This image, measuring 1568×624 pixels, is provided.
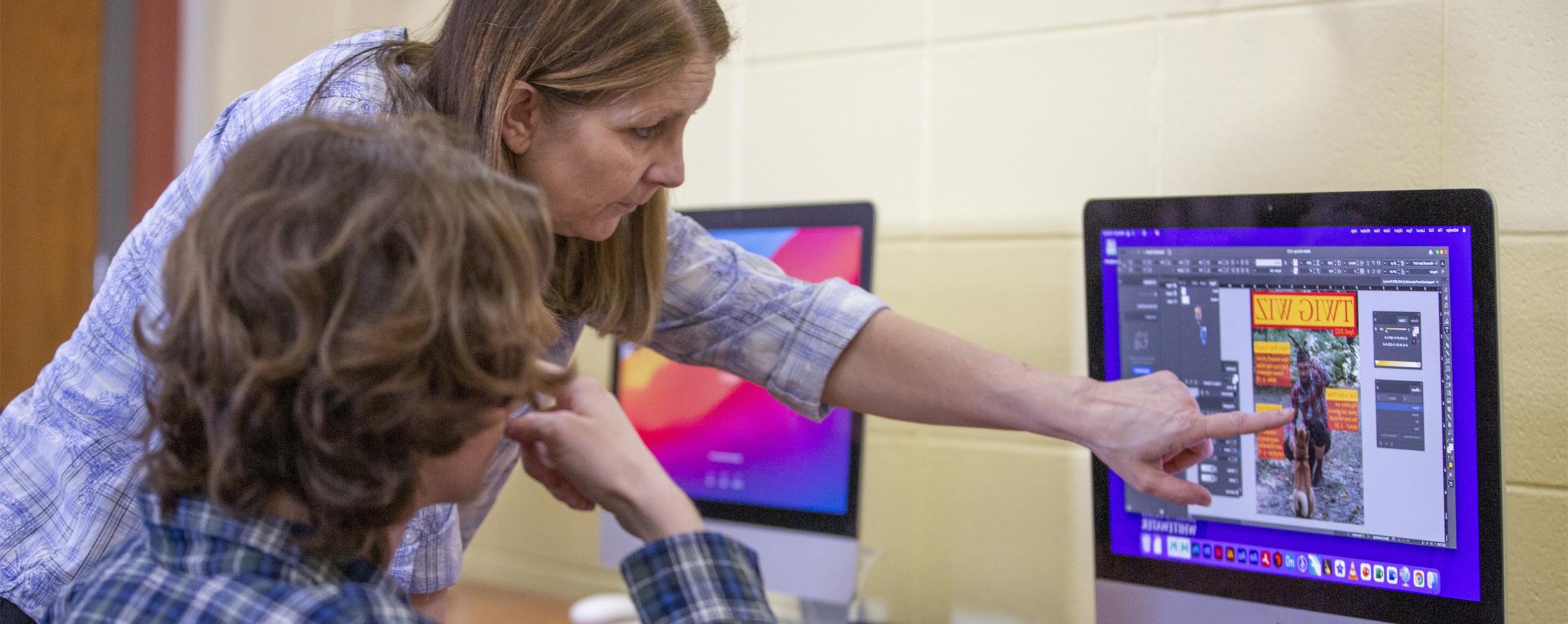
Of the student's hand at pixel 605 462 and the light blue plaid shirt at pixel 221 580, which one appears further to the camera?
the student's hand at pixel 605 462

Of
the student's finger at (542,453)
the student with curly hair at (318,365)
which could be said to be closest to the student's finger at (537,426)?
the student's finger at (542,453)

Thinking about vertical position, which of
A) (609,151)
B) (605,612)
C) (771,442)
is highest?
(609,151)

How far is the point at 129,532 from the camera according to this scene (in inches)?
32.8

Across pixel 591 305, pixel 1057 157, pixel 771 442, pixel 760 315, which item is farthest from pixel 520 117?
pixel 1057 157

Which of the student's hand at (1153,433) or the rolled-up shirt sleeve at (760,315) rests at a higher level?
the rolled-up shirt sleeve at (760,315)

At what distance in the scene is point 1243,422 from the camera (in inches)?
38.5

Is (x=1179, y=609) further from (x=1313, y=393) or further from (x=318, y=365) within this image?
(x=318, y=365)

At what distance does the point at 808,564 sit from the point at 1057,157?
631mm

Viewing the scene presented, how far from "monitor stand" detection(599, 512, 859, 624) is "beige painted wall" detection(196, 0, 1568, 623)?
0.16 m

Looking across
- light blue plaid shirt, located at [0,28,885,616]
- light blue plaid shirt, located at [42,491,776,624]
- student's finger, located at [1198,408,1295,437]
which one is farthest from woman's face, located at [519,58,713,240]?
student's finger, located at [1198,408,1295,437]

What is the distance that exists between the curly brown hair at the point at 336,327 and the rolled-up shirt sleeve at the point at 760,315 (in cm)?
47

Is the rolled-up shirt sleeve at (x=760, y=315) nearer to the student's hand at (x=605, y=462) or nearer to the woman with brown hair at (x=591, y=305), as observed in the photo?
the woman with brown hair at (x=591, y=305)

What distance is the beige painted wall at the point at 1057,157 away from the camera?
1248mm

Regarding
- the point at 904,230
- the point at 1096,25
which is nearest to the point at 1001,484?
the point at 904,230
